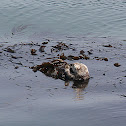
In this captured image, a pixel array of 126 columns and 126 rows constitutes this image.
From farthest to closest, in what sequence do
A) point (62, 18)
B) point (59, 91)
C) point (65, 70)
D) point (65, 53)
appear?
point (62, 18) → point (65, 53) → point (65, 70) → point (59, 91)

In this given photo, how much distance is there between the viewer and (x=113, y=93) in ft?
18.1

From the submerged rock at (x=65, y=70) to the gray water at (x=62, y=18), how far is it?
3.89 metres

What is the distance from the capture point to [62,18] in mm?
13664

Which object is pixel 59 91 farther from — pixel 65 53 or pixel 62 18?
pixel 62 18

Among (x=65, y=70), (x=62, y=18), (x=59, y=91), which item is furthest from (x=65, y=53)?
(x=62, y=18)

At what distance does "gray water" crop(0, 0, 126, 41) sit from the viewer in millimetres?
11525

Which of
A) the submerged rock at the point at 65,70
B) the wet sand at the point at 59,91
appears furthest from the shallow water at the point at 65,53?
the submerged rock at the point at 65,70

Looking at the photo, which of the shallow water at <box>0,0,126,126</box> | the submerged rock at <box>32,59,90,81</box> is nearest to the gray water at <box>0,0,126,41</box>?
the shallow water at <box>0,0,126,126</box>

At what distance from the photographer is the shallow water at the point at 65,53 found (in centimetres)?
425

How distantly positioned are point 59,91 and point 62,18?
338 inches

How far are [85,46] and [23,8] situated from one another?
711 cm

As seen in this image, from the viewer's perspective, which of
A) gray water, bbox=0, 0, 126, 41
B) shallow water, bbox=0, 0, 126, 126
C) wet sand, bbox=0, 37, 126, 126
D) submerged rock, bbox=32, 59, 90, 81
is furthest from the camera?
gray water, bbox=0, 0, 126, 41

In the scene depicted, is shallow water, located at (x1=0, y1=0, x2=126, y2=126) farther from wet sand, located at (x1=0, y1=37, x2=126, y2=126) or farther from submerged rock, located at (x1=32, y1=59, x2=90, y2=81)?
submerged rock, located at (x1=32, y1=59, x2=90, y2=81)

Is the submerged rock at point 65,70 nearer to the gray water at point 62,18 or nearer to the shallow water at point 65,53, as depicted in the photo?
the shallow water at point 65,53
